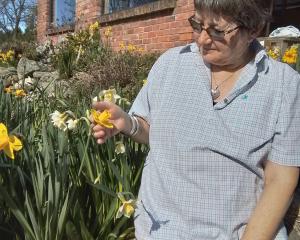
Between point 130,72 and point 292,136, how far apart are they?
4.09 meters

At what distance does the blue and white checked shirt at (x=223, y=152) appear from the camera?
4.61ft

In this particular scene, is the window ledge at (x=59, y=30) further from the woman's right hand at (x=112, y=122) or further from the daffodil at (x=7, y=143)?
the daffodil at (x=7, y=143)

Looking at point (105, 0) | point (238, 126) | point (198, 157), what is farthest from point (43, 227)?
point (105, 0)

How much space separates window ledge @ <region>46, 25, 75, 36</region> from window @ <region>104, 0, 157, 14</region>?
68.8 inches

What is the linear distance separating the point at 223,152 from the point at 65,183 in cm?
65

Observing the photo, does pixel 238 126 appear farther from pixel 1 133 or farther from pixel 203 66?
pixel 1 133

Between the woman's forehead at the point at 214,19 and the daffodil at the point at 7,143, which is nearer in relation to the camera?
the daffodil at the point at 7,143

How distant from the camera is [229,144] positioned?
1.42m

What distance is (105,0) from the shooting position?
326 inches

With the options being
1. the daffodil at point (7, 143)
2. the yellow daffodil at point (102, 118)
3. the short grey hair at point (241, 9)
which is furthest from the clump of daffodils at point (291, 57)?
the daffodil at point (7, 143)

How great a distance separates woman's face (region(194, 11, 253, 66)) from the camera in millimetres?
1415

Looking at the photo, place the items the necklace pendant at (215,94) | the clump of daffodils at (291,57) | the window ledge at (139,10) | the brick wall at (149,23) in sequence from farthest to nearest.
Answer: the window ledge at (139,10), the brick wall at (149,23), the clump of daffodils at (291,57), the necklace pendant at (215,94)

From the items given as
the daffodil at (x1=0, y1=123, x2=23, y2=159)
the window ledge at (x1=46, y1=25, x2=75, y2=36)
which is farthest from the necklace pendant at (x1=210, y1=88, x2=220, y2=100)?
the window ledge at (x1=46, y1=25, x2=75, y2=36)

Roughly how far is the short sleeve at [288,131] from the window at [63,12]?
914cm
